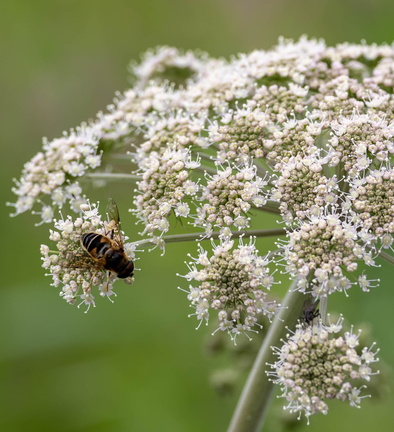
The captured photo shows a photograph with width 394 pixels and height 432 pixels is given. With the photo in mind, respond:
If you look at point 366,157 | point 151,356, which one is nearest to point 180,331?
point 151,356

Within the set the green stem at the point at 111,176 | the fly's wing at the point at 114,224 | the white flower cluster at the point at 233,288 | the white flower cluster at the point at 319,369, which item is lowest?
the white flower cluster at the point at 319,369

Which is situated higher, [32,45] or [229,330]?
[32,45]

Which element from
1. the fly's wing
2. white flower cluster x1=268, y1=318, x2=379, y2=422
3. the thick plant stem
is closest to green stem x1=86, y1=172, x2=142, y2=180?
the fly's wing

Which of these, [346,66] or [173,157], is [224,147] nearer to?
[173,157]

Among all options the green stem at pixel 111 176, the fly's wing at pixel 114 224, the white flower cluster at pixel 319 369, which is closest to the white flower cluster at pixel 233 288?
the white flower cluster at pixel 319 369

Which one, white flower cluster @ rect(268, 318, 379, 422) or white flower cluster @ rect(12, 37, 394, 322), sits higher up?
white flower cluster @ rect(12, 37, 394, 322)

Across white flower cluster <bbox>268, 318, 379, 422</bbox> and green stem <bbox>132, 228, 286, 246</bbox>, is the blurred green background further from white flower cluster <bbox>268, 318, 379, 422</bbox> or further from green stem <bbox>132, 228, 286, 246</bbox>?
green stem <bbox>132, 228, 286, 246</bbox>

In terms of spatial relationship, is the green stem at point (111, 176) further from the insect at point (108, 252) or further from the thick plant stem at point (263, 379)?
the thick plant stem at point (263, 379)
